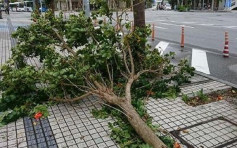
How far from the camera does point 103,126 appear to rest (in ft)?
16.1

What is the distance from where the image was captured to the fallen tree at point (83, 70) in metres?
5.59

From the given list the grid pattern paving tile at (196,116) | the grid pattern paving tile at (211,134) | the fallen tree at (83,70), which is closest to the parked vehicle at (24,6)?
the fallen tree at (83,70)

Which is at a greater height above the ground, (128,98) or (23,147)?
(128,98)

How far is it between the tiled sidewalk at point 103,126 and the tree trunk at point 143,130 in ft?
1.56

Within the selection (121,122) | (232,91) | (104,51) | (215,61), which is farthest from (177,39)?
(121,122)

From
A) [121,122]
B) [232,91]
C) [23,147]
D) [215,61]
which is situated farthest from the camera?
[215,61]

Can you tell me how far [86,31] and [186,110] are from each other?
3118mm

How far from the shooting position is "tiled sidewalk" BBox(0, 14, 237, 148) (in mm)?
4395

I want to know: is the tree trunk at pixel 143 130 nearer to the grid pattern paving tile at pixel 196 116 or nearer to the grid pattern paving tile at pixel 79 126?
the grid pattern paving tile at pixel 79 126

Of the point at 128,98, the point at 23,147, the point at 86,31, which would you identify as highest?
the point at 86,31

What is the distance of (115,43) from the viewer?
265 inches

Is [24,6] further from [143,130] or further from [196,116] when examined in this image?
[143,130]

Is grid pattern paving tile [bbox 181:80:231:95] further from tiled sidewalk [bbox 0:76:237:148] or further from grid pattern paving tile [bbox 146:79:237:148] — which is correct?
tiled sidewalk [bbox 0:76:237:148]

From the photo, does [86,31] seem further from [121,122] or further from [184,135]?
[184,135]
